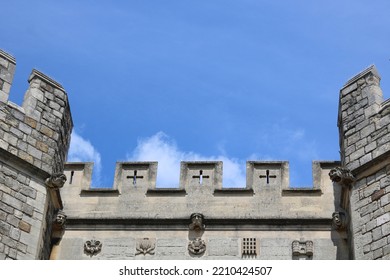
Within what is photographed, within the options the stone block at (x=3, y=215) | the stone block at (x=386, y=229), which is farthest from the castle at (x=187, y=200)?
the stone block at (x=386, y=229)

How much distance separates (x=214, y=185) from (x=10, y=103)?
11.6ft

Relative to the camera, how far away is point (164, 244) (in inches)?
522

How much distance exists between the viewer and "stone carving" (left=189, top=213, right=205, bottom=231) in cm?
1328

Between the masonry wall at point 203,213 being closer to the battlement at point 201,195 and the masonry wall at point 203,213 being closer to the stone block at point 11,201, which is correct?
the battlement at point 201,195

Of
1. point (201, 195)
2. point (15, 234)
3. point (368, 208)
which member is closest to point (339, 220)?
point (368, 208)

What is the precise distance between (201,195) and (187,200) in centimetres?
24

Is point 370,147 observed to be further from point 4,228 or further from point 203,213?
point 4,228

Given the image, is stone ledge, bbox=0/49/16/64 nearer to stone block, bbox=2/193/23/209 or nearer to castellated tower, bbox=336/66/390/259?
stone block, bbox=2/193/23/209

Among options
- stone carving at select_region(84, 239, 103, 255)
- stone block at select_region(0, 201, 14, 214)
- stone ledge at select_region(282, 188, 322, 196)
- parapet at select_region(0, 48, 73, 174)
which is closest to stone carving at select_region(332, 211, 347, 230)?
stone ledge at select_region(282, 188, 322, 196)

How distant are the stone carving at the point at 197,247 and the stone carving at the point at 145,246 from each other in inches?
22.3

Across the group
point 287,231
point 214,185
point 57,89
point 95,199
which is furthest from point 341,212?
point 57,89

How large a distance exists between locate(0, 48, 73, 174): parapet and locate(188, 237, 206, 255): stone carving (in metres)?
2.32

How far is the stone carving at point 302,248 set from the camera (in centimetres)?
1299
